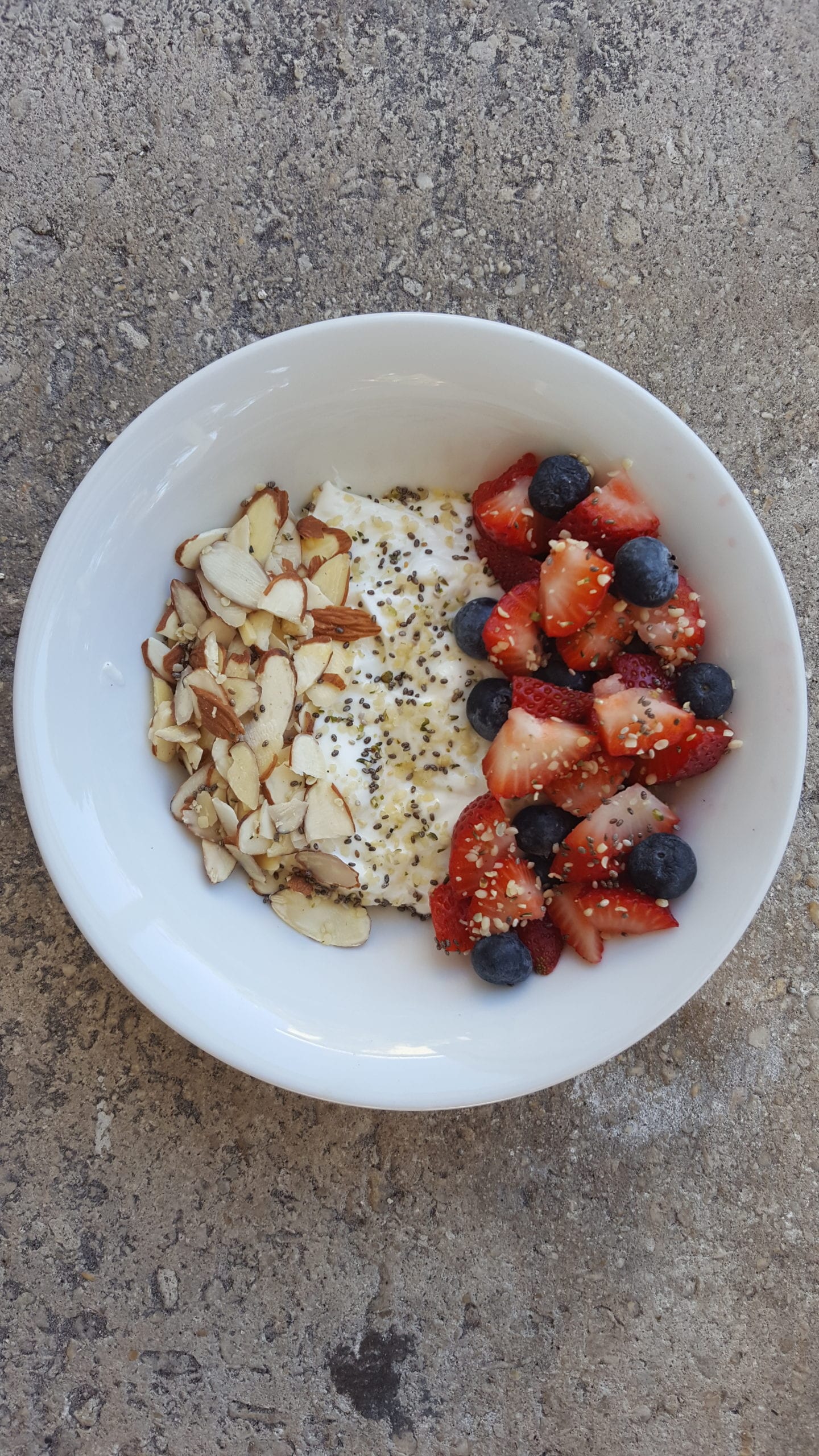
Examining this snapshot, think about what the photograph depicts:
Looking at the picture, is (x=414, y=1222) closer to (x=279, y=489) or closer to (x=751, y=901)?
(x=751, y=901)

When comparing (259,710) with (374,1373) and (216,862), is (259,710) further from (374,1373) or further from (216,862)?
(374,1373)

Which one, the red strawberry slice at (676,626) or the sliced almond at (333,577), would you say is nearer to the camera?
the red strawberry slice at (676,626)

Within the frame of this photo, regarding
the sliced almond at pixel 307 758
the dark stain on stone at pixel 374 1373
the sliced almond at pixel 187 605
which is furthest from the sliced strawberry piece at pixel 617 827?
the dark stain on stone at pixel 374 1373

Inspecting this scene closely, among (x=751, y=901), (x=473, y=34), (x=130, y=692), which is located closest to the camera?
(x=751, y=901)

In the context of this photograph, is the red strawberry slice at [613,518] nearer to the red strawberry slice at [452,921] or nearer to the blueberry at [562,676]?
the blueberry at [562,676]

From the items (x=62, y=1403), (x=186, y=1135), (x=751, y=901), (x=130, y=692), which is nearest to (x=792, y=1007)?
(x=751, y=901)
